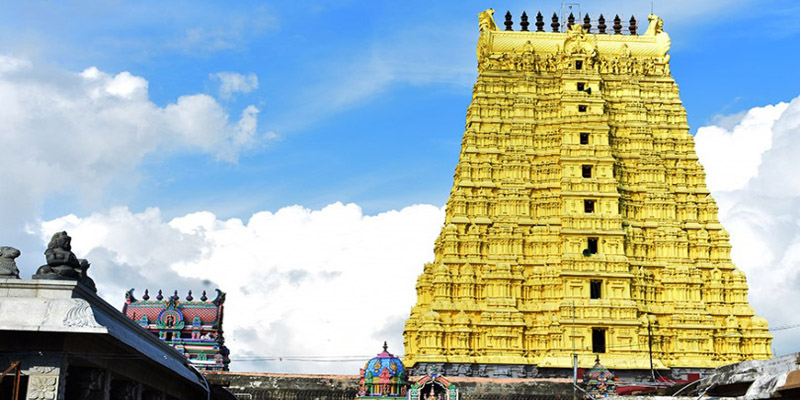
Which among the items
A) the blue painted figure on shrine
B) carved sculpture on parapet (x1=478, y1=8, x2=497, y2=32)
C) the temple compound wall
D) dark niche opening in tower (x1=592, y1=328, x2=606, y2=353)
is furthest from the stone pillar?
carved sculpture on parapet (x1=478, y1=8, x2=497, y2=32)

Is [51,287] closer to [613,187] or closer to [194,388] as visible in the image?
[194,388]

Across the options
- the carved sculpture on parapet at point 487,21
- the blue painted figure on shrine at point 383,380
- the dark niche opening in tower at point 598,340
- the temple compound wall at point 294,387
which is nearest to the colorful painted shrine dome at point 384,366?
the blue painted figure on shrine at point 383,380

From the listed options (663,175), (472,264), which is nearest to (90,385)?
(472,264)

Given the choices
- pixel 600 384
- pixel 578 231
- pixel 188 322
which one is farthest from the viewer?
pixel 578 231

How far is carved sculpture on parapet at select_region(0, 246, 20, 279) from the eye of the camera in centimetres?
2059

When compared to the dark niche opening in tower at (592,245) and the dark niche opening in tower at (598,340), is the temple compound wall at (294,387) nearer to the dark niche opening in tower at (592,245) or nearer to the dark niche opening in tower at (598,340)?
the dark niche opening in tower at (598,340)

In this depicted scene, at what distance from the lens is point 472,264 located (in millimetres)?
59688

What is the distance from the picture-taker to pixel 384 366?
41.2 metres

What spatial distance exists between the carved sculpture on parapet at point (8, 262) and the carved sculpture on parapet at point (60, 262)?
0.62m

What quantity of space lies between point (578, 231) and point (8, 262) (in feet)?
142

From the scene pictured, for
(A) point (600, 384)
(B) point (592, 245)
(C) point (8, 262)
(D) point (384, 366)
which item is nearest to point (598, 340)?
(B) point (592, 245)

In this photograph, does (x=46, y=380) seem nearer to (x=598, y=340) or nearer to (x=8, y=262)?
(x=8, y=262)

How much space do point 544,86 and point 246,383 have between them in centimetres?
3172

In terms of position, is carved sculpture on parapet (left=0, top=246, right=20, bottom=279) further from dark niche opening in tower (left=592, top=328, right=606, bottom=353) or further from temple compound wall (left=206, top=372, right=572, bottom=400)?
dark niche opening in tower (left=592, top=328, right=606, bottom=353)
